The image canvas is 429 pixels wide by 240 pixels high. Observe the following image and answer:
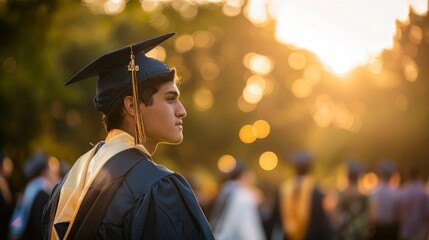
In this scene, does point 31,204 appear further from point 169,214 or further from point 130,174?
point 169,214

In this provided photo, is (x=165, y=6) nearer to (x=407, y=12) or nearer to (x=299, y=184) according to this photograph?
(x=299, y=184)

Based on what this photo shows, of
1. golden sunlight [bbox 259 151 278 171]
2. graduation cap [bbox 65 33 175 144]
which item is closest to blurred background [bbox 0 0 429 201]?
golden sunlight [bbox 259 151 278 171]

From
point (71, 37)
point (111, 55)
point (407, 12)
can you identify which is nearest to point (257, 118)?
point (71, 37)

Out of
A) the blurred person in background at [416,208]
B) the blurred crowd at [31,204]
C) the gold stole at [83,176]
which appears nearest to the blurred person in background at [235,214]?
the blurred crowd at [31,204]

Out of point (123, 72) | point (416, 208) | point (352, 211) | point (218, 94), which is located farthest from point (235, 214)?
point (218, 94)

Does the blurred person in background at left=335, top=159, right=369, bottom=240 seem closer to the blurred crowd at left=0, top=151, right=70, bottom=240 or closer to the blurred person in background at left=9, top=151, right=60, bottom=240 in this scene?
the blurred crowd at left=0, top=151, right=70, bottom=240

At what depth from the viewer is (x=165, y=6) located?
29797mm

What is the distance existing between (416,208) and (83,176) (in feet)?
37.3

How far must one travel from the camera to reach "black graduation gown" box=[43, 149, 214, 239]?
3.27m

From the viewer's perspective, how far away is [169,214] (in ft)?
10.8

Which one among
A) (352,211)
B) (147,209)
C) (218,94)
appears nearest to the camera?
(147,209)

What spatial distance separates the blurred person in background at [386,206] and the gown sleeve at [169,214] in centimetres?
1231

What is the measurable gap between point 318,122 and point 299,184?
59.1ft

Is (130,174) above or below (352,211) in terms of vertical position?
above
